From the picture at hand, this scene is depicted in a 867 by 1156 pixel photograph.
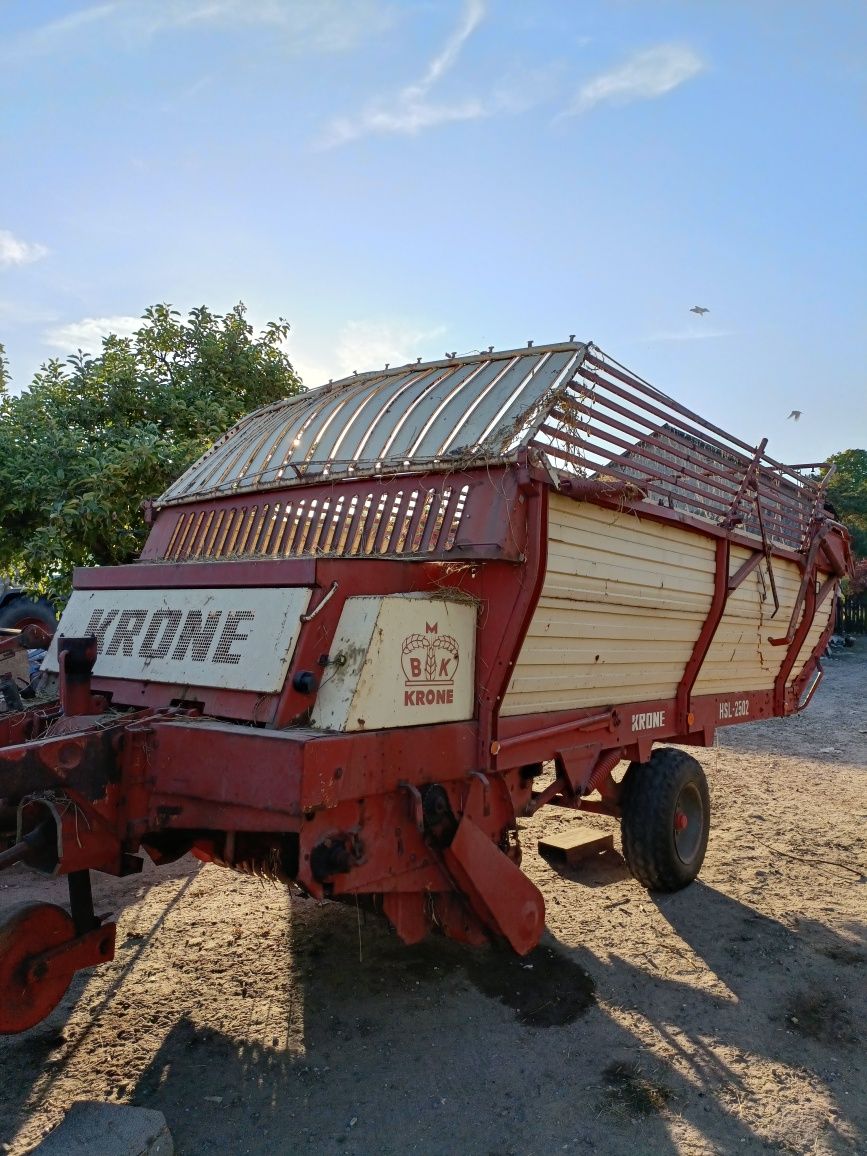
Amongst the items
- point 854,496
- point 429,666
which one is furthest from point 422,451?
point 854,496

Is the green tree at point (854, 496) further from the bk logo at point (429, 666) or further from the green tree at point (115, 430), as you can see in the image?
the bk logo at point (429, 666)

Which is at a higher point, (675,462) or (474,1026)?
(675,462)

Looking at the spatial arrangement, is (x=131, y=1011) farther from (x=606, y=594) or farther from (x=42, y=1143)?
(x=606, y=594)

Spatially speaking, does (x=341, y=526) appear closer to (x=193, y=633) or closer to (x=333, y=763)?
(x=193, y=633)

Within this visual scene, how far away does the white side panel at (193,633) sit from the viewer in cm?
309

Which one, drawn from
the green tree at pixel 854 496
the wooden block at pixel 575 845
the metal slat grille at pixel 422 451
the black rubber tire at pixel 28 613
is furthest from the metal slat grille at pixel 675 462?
the green tree at pixel 854 496

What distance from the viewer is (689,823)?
5324 mm

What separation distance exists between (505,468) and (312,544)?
1058 millimetres

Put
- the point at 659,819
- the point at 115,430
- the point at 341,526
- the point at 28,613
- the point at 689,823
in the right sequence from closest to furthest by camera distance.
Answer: the point at 341,526, the point at 659,819, the point at 689,823, the point at 115,430, the point at 28,613

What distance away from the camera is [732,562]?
205 inches

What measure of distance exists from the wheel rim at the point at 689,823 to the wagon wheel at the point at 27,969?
3.63m

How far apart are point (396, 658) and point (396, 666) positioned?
1.2 inches

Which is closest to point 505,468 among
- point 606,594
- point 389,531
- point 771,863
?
point 389,531

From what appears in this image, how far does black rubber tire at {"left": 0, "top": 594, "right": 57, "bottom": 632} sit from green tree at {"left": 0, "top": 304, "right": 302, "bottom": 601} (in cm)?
245
